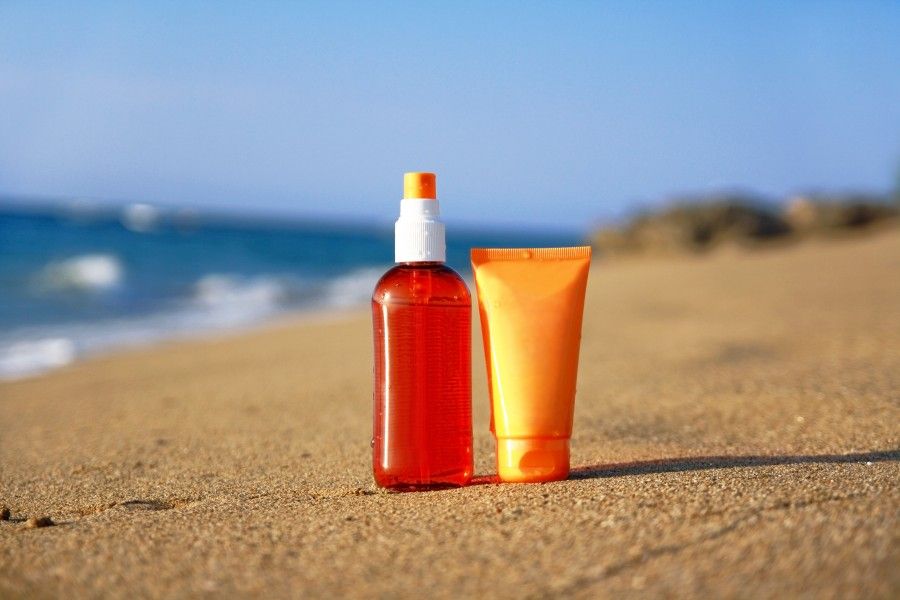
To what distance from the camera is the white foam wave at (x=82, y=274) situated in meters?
15.9

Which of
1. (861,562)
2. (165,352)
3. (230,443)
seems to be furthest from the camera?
(165,352)

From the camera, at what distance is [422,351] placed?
2.18m

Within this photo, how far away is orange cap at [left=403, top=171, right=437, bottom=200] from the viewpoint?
2.17 m

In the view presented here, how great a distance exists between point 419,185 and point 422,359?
0.40m

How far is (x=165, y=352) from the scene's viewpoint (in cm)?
798

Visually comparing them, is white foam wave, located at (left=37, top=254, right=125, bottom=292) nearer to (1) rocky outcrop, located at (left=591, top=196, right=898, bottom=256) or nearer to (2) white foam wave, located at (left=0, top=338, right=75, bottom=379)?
(2) white foam wave, located at (left=0, top=338, right=75, bottom=379)

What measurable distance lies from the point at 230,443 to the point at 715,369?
220 cm

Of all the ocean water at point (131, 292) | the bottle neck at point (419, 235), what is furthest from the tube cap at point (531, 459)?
the ocean water at point (131, 292)

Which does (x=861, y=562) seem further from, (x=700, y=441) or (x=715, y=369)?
(x=715, y=369)

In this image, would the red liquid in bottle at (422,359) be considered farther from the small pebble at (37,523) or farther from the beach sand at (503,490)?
the small pebble at (37,523)

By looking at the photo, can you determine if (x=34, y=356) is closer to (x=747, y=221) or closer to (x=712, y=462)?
(x=712, y=462)

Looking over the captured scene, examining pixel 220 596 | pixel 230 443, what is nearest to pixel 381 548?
pixel 220 596

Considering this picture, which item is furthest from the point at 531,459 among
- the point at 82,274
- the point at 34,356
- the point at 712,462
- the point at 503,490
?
the point at 82,274

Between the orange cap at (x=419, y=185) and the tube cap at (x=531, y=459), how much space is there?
61 centimetres
